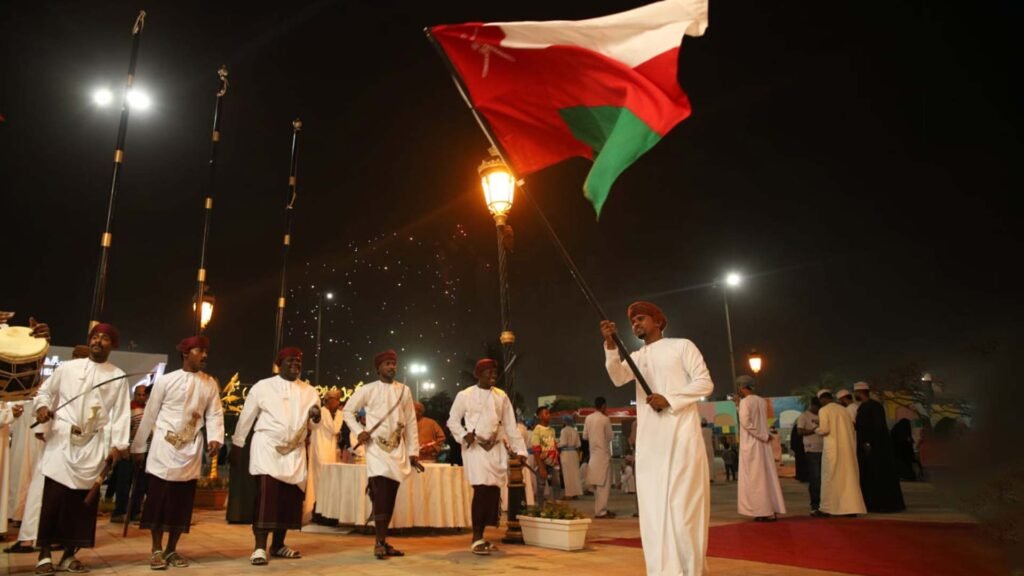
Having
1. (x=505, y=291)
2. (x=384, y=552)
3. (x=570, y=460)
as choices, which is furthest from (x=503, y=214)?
(x=570, y=460)

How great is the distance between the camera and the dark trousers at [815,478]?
1225 centimetres

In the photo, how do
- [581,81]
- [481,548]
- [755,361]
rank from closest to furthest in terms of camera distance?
[581,81]
[481,548]
[755,361]

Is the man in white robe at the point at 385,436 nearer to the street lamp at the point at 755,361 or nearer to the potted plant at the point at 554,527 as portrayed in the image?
the potted plant at the point at 554,527

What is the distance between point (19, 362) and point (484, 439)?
4.86m

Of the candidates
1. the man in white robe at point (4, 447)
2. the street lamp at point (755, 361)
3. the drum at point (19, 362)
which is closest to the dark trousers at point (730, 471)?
the street lamp at point (755, 361)

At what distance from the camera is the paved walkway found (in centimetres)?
637

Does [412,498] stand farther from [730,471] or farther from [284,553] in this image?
[730,471]

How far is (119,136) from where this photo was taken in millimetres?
9617

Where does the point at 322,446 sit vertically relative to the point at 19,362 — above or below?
below

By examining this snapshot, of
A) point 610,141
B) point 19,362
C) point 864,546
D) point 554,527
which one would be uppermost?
point 610,141

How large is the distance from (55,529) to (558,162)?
18.6ft

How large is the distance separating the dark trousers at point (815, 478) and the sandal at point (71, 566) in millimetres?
11159

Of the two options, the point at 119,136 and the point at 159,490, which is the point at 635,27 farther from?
the point at 119,136

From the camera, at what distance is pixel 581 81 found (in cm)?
584
